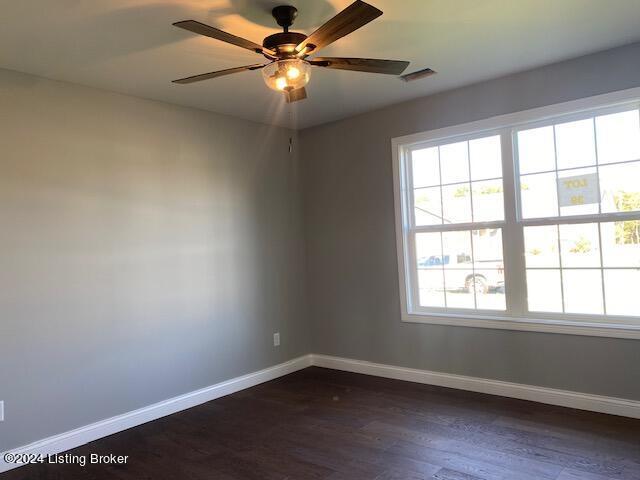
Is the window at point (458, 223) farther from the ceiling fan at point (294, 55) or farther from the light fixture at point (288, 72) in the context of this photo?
the light fixture at point (288, 72)

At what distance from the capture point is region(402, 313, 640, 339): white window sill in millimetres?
3125

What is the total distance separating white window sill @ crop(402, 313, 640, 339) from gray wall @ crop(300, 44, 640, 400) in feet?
0.17

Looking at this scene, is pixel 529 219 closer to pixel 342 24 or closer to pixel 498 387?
pixel 498 387

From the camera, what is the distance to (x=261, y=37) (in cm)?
270

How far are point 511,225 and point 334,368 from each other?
89.4 inches

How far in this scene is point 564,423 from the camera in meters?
3.05

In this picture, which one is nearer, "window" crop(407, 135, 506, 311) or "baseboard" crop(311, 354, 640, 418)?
"baseboard" crop(311, 354, 640, 418)

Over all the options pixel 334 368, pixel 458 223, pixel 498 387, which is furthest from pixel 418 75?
pixel 334 368

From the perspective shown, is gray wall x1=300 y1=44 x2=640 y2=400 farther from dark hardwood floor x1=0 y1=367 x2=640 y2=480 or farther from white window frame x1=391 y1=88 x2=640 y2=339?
dark hardwood floor x1=0 y1=367 x2=640 y2=480

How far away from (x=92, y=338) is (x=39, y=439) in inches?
27.2

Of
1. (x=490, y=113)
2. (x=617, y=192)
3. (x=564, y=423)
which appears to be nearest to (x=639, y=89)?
(x=617, y=192)

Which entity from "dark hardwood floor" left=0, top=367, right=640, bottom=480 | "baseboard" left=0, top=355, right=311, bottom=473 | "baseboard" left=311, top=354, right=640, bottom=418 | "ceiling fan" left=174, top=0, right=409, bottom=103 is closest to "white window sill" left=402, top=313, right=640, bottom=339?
"baseboard" left=311, top=354, right=640, bottom=418

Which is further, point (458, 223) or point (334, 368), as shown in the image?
point (334, 368)

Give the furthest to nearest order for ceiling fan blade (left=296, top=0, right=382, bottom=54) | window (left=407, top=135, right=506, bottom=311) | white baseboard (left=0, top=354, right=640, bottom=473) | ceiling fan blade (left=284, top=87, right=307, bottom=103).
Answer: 1. window (left=407, top=135, right=506, bottom=311)
2. white baseboard (left=0, top=354, right=640, bottom=473)
3. ceiling fan blade (left=284, top=87, right=307, bottom=103)
4. ceiling fan blade (left=296, top=0, right=382, bottom=54)
